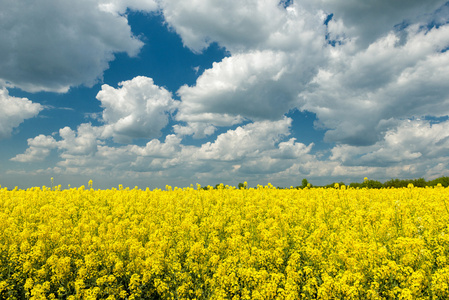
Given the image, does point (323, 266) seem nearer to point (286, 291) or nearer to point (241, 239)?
point (286, 291)

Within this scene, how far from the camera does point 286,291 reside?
478 centimetres

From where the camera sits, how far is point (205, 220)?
26.8 feet

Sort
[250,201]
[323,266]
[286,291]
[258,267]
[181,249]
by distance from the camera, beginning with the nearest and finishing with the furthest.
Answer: [286,291], [323,266], [258,267], [181,249], [250,201]

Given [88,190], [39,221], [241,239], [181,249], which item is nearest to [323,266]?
[241,239]

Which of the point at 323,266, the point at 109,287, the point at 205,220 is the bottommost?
the point at 109,287

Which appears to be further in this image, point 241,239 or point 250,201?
point 250,201

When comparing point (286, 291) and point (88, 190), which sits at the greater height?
point (88, 190)

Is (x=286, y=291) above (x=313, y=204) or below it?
below

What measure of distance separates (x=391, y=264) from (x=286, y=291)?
186cm

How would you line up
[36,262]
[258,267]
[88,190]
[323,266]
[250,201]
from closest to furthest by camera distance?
[323,266] < [258,267] < [36,262] < [250,201] < [88,190]

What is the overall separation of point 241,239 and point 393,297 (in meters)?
3.12

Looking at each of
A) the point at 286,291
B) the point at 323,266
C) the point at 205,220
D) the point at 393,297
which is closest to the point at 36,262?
the point at 205,220

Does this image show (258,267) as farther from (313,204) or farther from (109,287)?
(313,204)

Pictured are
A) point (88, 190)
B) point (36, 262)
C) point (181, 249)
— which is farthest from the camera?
point (88, 190)
